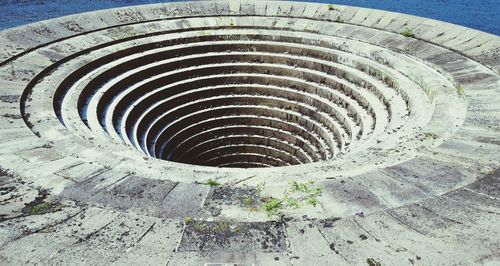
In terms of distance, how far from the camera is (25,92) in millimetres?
11914

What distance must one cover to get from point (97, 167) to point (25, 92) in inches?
206

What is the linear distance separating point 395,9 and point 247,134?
22155mm

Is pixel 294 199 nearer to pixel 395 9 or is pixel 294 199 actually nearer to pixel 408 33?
pixel 408 33

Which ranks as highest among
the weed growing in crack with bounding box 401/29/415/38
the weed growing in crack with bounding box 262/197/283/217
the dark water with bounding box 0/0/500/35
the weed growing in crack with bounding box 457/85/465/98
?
the dark water with bounding box 0/0/500/35

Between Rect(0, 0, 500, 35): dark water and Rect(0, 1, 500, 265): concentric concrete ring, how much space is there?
15.7 meters

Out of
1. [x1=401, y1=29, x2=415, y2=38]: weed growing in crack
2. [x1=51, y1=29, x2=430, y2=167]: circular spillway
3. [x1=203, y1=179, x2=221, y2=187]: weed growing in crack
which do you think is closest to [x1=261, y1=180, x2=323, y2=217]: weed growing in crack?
[x1=203, y1=179, x2=221, y2=187]: weed growing in crack

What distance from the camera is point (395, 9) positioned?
3428cm

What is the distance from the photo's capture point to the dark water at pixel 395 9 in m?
30.2

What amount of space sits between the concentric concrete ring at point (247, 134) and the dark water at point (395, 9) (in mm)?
15745

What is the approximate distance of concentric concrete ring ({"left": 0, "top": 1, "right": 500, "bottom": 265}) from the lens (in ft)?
20.3

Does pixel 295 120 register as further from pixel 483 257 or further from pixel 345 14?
pixel 483 257

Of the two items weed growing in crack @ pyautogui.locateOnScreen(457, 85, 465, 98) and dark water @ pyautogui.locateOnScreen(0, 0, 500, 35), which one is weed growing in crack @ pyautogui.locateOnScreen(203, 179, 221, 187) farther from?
dark water @ pyautogui.locateOnScreen(0, 0, 500, 35)

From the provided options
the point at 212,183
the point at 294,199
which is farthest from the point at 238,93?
the point at 294,199

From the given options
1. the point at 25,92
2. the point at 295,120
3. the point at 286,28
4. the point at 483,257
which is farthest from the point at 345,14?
the point at 483,257
